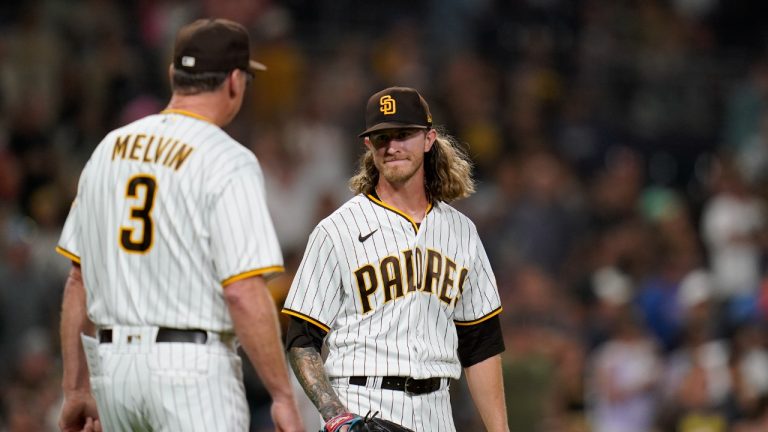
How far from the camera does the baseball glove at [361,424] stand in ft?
14.6

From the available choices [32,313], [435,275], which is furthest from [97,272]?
[32,313]

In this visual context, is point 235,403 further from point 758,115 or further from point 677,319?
point 758,115

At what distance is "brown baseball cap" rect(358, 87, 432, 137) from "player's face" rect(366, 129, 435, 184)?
39mm

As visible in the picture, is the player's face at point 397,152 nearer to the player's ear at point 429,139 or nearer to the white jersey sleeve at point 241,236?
the player's ear at point 429,139

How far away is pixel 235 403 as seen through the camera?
14.0 feet

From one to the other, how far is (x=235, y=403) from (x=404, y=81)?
27.3ft

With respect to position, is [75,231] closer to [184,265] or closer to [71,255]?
[71,255]

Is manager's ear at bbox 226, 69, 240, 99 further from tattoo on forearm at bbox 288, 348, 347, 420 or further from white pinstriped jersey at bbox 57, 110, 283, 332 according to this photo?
tattoo on forearm at bbox 288, 348, 347, 420

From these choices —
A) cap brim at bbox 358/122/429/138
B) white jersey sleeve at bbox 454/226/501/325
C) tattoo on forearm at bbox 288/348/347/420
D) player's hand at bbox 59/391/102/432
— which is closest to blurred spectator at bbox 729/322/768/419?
white jersey sleeve at bbox 454/226/501/325

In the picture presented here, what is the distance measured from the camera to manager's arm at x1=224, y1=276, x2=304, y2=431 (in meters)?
4.11

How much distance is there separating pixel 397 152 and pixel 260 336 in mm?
1099

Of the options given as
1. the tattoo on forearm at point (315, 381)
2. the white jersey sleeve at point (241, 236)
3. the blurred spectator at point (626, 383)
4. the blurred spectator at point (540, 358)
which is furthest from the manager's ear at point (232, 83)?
the blurred spectator at point (626, 383)

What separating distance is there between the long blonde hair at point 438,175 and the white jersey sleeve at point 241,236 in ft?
3.04

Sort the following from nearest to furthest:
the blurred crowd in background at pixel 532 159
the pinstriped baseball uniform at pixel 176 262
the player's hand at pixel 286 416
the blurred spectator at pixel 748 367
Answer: the player's hand at pixel 286 416 → the pinstriped baseball uniform at pixel 176 262 → the blurred spectator at pixel 748 367 → the blurred crowd in background at pixel 532 159
